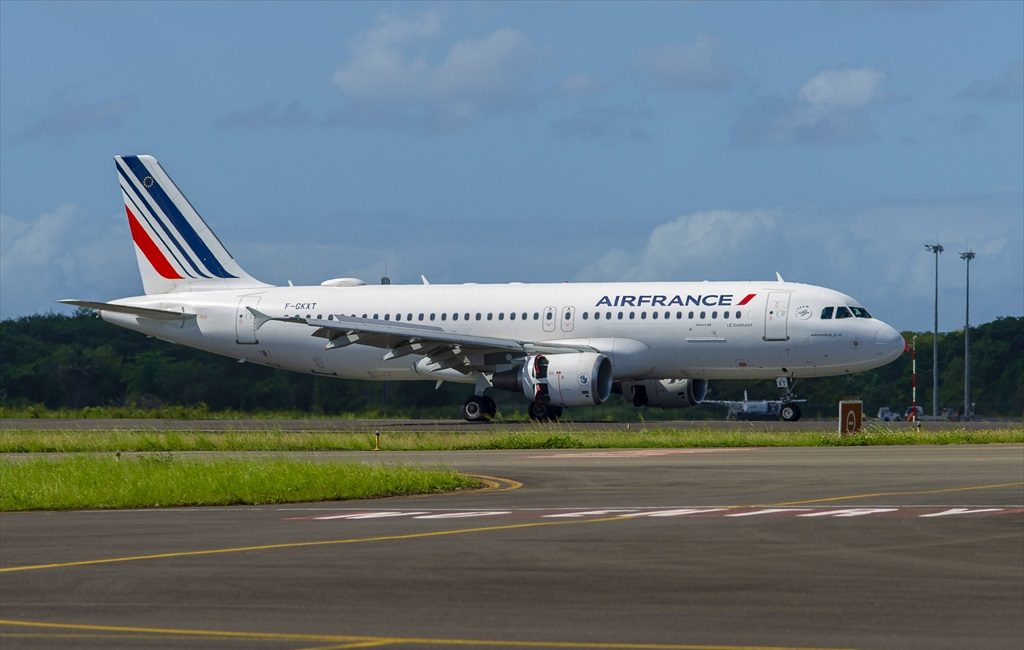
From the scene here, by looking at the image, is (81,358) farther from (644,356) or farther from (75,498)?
(75,498)

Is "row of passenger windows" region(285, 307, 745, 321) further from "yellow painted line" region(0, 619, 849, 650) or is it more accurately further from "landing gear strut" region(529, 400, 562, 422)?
"yellow painted line" region(0, 619, 849, 650)

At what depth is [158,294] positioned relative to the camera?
59719mm

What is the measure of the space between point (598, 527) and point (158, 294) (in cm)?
4357

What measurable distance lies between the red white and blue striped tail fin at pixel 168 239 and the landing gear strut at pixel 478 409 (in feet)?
36.5

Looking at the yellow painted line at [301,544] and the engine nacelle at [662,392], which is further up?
the engine nacelle at [662,392]

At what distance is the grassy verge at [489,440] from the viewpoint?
37969mm

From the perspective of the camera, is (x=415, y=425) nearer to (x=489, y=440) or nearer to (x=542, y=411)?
(x=542, y=411)

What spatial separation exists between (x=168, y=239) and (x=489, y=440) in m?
24.7

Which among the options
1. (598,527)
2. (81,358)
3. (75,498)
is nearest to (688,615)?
(598,527)

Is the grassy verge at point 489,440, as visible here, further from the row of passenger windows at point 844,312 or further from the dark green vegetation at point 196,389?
the dark green vegetation at point 196,389

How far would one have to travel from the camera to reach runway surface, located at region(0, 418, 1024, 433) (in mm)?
46531

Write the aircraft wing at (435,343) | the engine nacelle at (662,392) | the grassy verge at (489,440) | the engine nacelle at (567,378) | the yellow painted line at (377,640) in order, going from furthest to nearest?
1. the engine nacelle at (662,392)
2. the aircraft wing at (435,343)
3. the engine nacelle at (567,378)
4. the grassy verge at (489,440)
5. the yellow painted line at (377,640)

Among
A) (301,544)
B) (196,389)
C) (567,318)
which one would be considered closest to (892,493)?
(301,544)

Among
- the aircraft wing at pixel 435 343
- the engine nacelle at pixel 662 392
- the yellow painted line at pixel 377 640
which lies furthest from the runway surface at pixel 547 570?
the engine nacelle at pixel 662 392
